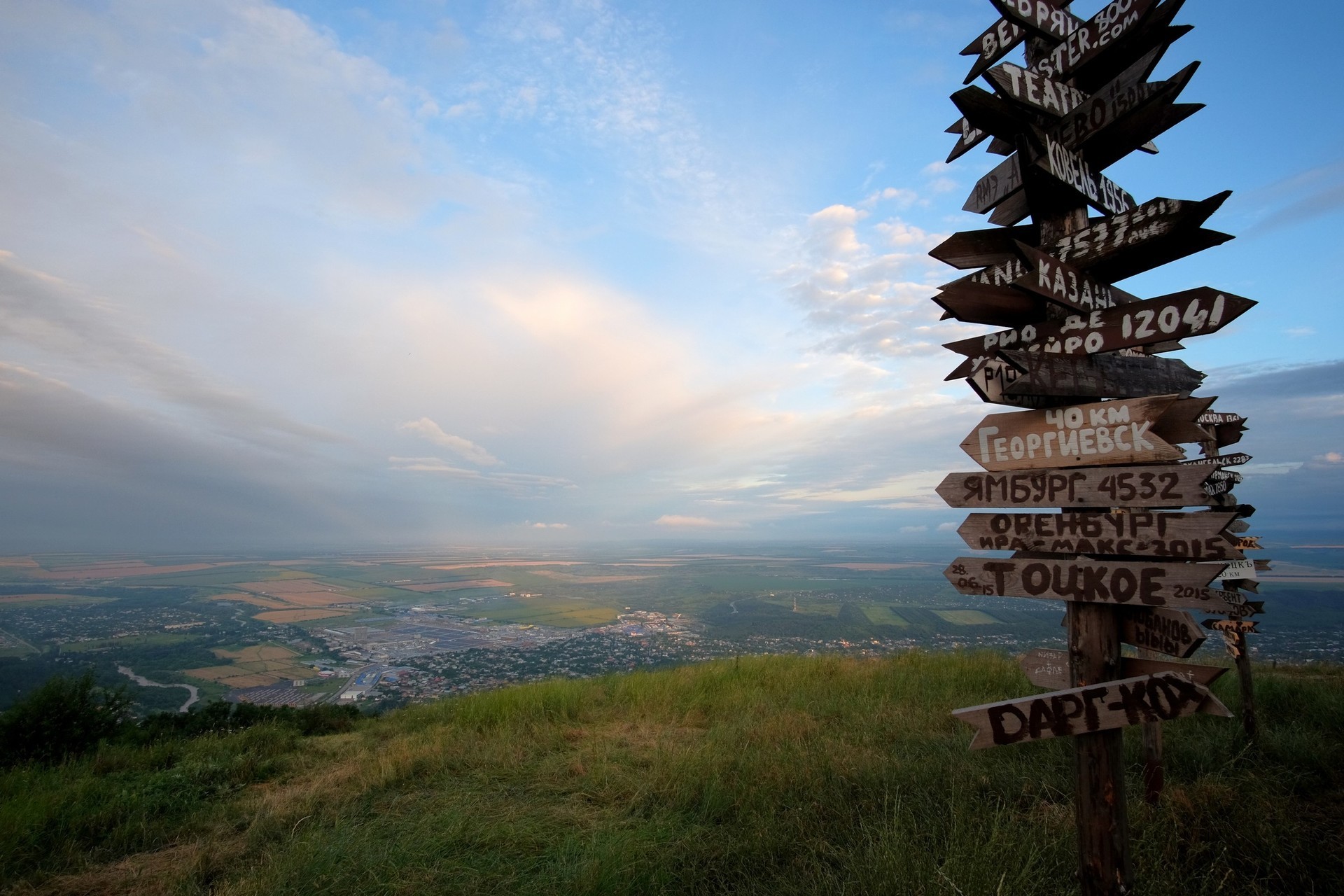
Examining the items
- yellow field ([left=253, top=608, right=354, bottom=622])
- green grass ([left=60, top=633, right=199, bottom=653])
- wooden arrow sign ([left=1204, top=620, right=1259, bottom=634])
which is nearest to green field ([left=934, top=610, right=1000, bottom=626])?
wooden arrow sign ([left=1204, top=620, right=1259, bottom=634])

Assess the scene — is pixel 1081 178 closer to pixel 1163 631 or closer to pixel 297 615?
pixel 1163 631

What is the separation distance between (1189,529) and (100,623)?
140 feet

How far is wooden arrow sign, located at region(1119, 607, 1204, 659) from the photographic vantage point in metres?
2.04

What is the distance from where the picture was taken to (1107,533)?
2283 mm

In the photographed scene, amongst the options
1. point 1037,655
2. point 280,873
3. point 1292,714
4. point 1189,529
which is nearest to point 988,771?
point 1037,655

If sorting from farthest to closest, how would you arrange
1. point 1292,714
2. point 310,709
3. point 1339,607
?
1. point 1339,607
2. point 310,709
3. point 1292,714

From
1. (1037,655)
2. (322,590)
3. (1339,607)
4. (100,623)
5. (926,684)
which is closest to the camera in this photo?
(1037,655)

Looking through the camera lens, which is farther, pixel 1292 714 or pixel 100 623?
pixel 100 623

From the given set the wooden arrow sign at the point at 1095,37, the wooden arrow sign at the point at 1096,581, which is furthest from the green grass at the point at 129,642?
the wooden arrow sign at the point at 1095,37

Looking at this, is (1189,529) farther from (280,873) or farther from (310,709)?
(310,709)

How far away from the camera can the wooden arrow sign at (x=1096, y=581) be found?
79.9 inches

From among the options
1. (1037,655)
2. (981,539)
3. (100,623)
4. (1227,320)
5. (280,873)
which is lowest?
(100,623)

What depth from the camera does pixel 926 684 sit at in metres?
7.29

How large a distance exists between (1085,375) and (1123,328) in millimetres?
256
